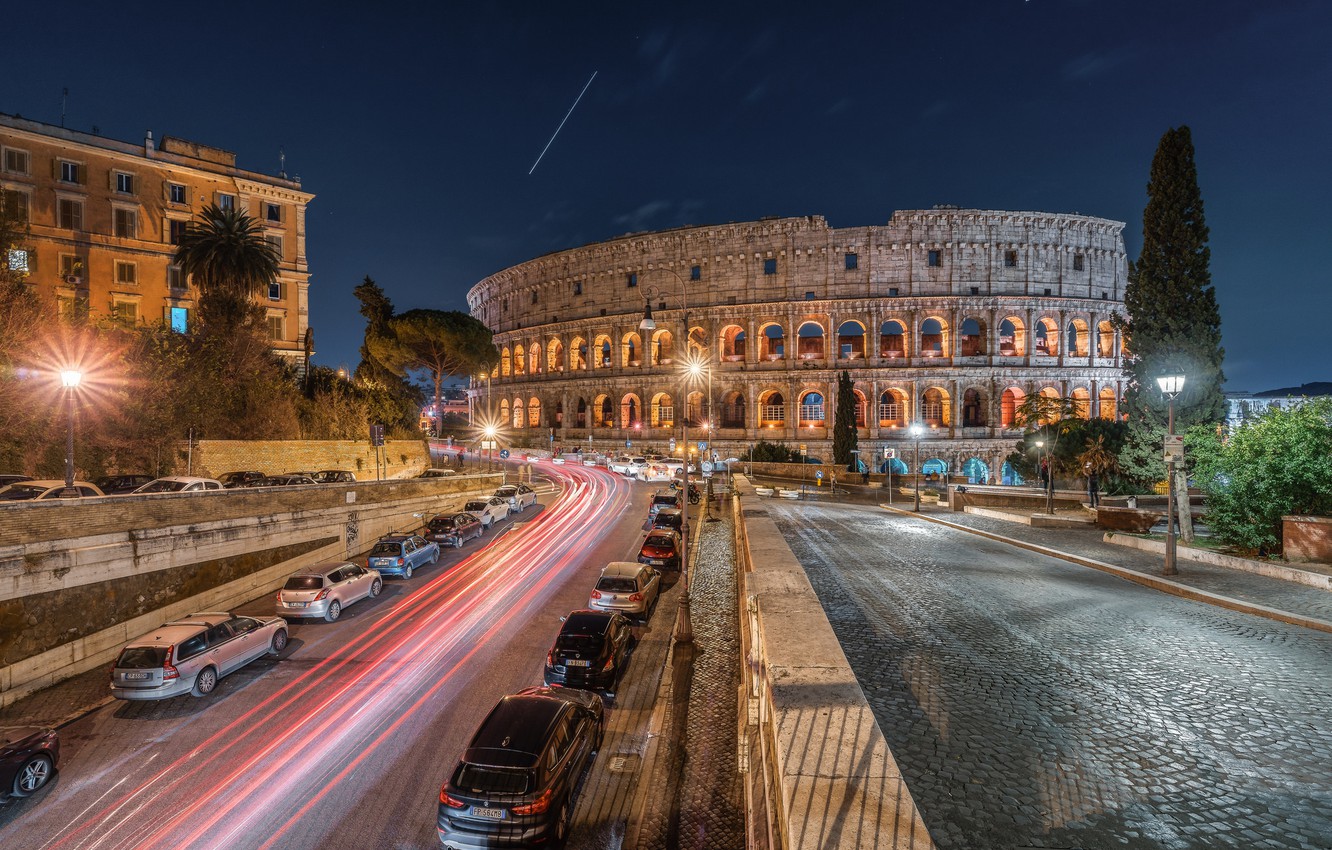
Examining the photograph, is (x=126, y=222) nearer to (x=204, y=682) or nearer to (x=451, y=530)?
(x=451, y=530)

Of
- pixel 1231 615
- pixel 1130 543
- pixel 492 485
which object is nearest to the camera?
pixel 1231 615

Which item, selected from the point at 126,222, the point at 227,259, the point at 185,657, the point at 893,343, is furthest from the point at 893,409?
the point at 126,222

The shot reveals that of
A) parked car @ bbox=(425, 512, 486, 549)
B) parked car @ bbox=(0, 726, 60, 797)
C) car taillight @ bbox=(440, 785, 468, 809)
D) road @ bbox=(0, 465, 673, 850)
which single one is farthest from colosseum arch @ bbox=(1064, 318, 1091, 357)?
parked car @ bbox=(0, 726, 60, 797)

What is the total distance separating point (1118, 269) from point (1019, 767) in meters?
72.3

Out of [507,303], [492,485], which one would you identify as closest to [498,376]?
[507,303]

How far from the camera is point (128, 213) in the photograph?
125 feet

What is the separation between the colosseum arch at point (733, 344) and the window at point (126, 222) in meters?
47.1

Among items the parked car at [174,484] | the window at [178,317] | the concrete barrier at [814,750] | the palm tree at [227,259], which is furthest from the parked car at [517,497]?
the concrete barrier at [814,750]

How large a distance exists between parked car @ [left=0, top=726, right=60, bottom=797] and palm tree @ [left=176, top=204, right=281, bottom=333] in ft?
100

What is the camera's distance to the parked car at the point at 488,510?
2850 cm

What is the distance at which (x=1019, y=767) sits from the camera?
5508 millimetres

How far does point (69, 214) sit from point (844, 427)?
55196 mm

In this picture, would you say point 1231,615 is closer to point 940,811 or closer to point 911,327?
point 940,811

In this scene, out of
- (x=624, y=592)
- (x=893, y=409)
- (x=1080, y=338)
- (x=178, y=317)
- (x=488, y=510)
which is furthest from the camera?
(x=893, y=409)
